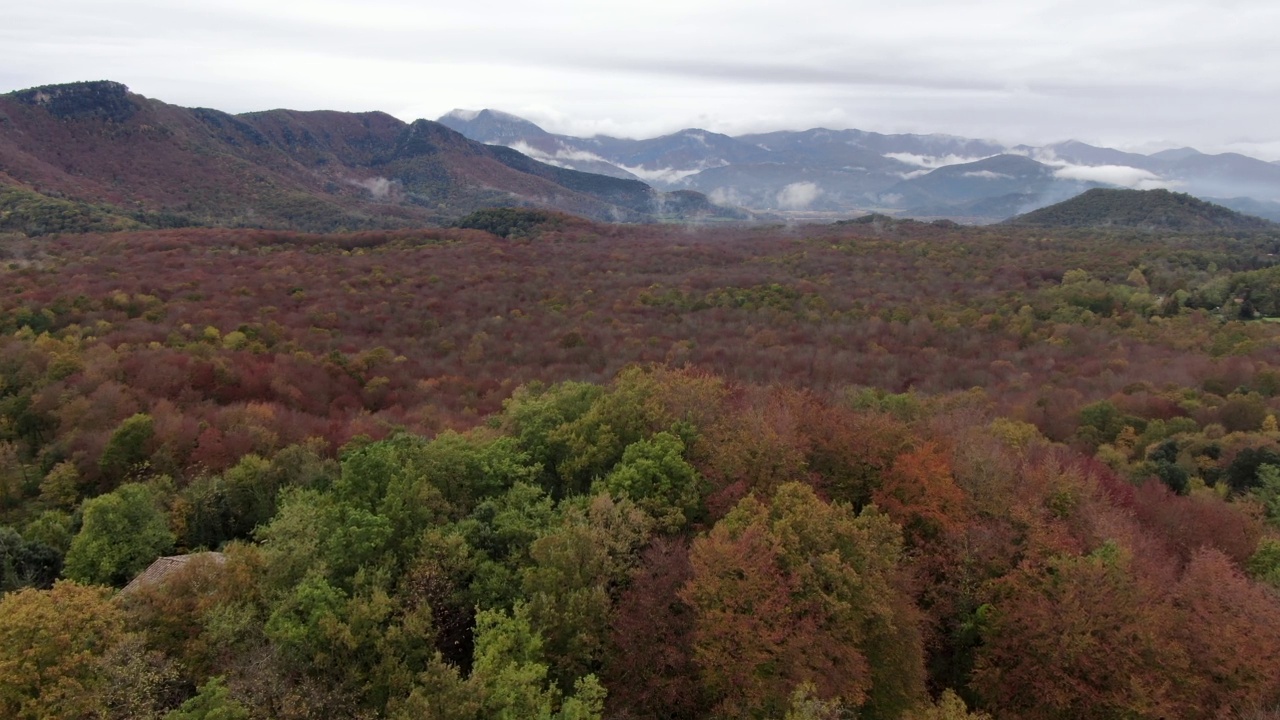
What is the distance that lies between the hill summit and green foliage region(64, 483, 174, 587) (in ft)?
553

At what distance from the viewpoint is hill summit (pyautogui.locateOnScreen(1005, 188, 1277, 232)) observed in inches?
5669

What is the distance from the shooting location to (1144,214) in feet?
494

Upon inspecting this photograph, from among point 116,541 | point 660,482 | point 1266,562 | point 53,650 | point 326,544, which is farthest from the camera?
point 1266,562

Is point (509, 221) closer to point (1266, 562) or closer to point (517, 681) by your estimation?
point (1266, 562)

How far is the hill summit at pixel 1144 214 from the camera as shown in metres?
144

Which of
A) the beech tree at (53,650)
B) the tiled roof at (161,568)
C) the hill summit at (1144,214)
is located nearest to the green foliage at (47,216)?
the tiled roof at (161,568)

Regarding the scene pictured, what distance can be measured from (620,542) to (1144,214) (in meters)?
180

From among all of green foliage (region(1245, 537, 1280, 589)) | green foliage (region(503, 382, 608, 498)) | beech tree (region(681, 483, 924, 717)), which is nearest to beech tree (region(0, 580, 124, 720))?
green foliage (region(503, 382, 608, 498))

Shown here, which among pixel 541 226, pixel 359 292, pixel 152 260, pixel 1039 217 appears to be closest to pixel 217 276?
pixel 152 260

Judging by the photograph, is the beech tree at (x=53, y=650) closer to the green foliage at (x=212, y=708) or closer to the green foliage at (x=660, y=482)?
the green foliage at (x=212, y=708)

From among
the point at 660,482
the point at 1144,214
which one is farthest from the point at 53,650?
the point at 1144,214

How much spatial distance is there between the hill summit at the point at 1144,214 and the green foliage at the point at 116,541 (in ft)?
553

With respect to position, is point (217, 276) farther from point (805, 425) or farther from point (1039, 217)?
point (1039, 217)

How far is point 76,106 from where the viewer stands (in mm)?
142625
